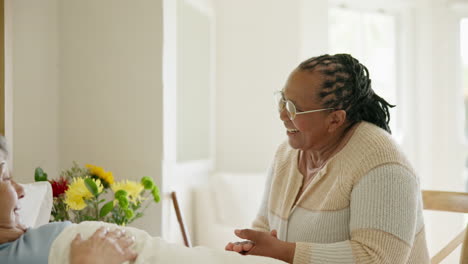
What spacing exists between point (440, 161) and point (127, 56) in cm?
249

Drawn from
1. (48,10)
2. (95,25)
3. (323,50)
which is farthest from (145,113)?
(323,50)

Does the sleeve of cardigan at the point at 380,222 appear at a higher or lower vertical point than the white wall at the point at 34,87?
lower

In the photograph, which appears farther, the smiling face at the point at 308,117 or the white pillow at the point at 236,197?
the white pillow at the point at 236,197

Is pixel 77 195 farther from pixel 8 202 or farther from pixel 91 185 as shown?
pixel 8 202

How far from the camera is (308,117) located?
58.6 inches

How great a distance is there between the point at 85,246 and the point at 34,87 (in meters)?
1.05

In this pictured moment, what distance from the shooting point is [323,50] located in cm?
341

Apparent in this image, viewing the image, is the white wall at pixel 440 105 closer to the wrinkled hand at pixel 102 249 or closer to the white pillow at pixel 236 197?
the white pillow at pixel 236 197

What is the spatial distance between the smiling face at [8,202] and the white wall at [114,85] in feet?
3.11

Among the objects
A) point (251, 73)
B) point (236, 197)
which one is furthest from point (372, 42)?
point (236, 197)

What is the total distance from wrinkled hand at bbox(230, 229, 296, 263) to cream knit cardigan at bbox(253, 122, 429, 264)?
2cm

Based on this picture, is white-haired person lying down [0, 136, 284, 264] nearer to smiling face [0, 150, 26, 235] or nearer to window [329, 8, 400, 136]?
smiling face [0, 150, 26, 235]

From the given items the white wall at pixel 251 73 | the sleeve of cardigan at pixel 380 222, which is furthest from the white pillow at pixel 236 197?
the sleeve of cardigan at pixel 380 222

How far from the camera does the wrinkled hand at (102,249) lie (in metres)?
1.10
